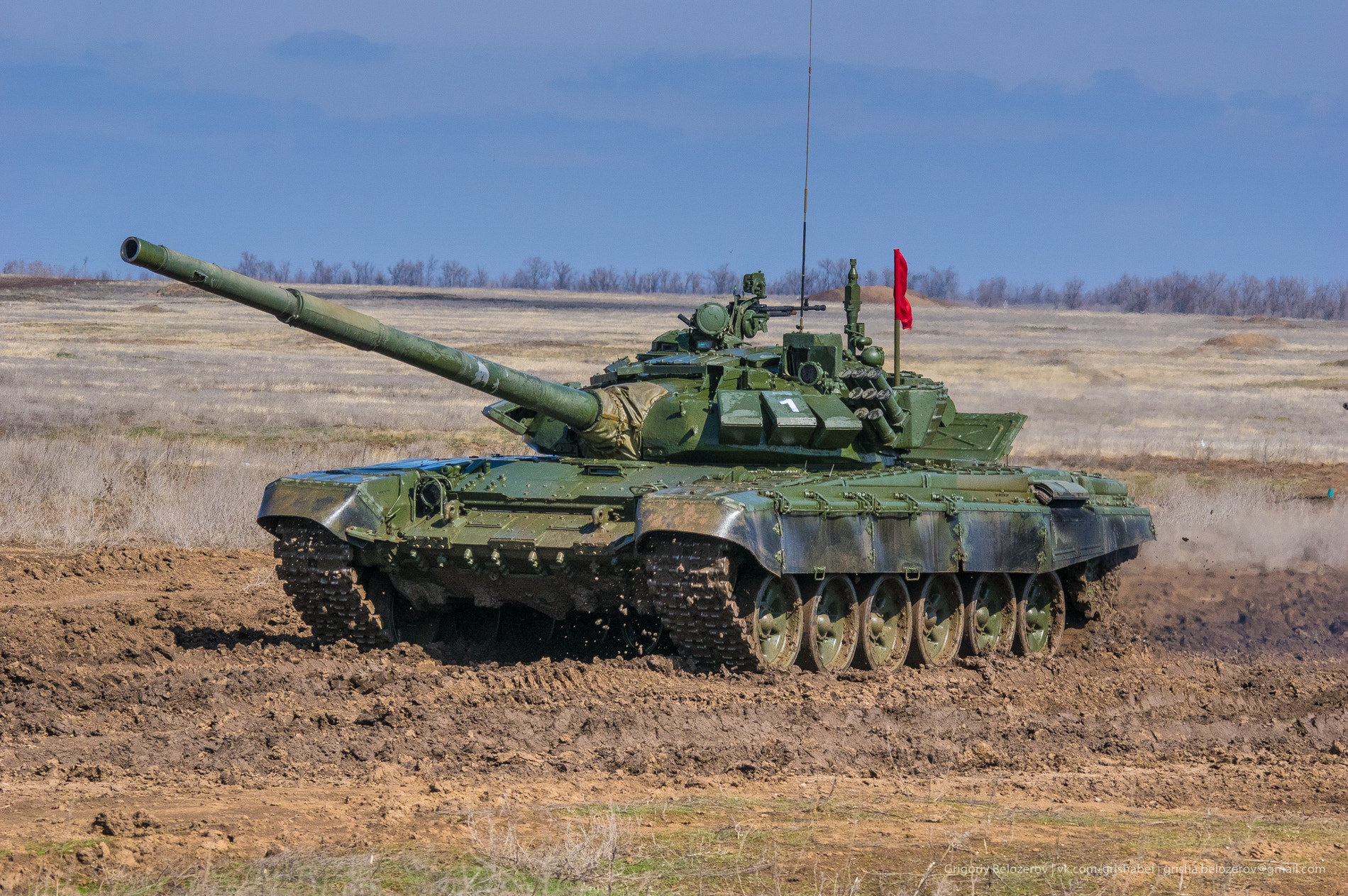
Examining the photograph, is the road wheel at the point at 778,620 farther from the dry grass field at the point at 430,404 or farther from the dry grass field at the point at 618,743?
the dry grass field at the point at 430,404

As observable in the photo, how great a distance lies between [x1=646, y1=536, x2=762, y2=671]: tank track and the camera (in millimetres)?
11180

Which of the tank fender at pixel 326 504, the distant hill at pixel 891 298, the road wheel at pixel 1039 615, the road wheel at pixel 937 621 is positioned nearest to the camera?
the tank fender at pixel 326 504

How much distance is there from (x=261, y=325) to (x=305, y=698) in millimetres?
57351

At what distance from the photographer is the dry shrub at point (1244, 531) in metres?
21.0

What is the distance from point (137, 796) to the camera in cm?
834

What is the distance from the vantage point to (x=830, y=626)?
13.0m

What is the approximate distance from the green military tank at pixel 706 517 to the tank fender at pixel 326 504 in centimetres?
2

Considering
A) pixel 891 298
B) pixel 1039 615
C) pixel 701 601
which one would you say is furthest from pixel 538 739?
pixel 891 298

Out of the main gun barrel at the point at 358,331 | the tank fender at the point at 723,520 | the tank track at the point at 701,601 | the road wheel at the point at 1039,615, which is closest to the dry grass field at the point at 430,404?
the road wheel at the point at 1039,615

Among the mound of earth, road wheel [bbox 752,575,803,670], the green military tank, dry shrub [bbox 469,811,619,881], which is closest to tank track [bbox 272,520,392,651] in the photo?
the green military tank

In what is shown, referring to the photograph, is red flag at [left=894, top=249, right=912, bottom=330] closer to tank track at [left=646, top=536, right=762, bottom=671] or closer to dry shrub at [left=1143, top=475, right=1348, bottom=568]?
tank track at [left=646, top=536, right=762, bottom=671]

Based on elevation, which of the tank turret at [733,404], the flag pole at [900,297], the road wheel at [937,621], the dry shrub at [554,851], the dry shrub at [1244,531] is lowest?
the dry shrub at [1244,531]

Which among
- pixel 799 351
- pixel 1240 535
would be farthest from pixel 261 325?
pixel 799 351

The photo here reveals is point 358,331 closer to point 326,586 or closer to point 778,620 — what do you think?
point 326,586
